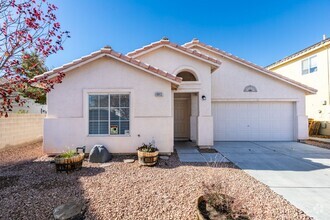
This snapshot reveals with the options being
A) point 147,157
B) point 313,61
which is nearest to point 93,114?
point 147,157

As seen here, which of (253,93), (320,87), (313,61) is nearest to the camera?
(253,93)

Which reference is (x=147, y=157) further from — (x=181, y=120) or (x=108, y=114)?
(x=181, y=120)

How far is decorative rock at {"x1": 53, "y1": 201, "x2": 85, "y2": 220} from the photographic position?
152 inches

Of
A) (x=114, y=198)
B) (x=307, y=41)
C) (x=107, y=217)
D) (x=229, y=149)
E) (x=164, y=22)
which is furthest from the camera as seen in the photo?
(x=307, y=41)

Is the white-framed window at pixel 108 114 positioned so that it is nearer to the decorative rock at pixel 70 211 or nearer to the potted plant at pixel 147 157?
the potted plant at pixel 147 157

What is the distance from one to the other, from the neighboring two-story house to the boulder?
Result: 18.8 meters

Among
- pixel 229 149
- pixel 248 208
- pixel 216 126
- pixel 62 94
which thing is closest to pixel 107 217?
pixel 248 208

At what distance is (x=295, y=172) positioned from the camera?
6.82 metres

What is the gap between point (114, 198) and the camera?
4.72 meters

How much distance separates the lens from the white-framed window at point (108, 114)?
9.09 metres

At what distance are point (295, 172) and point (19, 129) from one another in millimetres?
15192

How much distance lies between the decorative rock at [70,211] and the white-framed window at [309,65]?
22189mm

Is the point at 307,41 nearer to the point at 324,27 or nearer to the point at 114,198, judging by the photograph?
the point at 324,27

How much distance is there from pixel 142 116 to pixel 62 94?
4.19 meters
